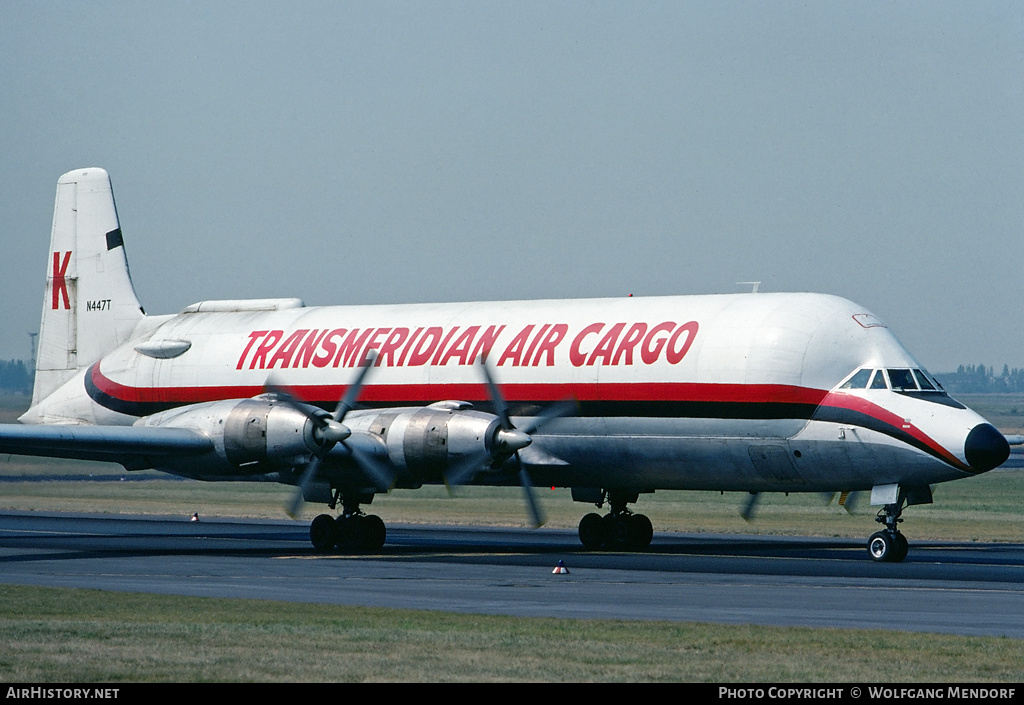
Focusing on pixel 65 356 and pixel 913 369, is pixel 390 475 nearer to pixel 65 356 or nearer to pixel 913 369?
pixel 913 369

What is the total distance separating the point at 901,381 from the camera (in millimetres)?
28453

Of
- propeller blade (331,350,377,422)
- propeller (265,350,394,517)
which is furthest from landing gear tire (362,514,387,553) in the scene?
propeller blade (331,350,377,422)

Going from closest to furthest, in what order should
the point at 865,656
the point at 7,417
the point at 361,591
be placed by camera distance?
the point at 865,656 < the point at 361,591 < the point at 7,417

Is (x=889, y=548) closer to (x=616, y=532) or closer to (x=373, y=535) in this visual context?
(x=616, y=532)

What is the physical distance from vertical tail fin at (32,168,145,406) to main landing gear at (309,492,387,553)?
1116cm

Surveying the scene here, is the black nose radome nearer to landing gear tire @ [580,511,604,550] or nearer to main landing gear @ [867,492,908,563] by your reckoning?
main landing gear @ [867,492,908,563]

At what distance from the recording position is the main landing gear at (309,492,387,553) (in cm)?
3195

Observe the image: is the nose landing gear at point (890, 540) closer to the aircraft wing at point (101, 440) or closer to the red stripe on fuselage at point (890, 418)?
the red stripe on fuselage at point (890, 418)

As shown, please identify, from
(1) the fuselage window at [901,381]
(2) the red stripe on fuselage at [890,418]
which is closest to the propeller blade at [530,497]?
(2) the red stripe on fuselage at [890,418]

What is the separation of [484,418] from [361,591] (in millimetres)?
7244

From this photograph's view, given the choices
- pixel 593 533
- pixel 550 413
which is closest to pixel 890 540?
pixel 550 413

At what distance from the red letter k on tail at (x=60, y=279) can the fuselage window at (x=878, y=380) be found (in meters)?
23.1
